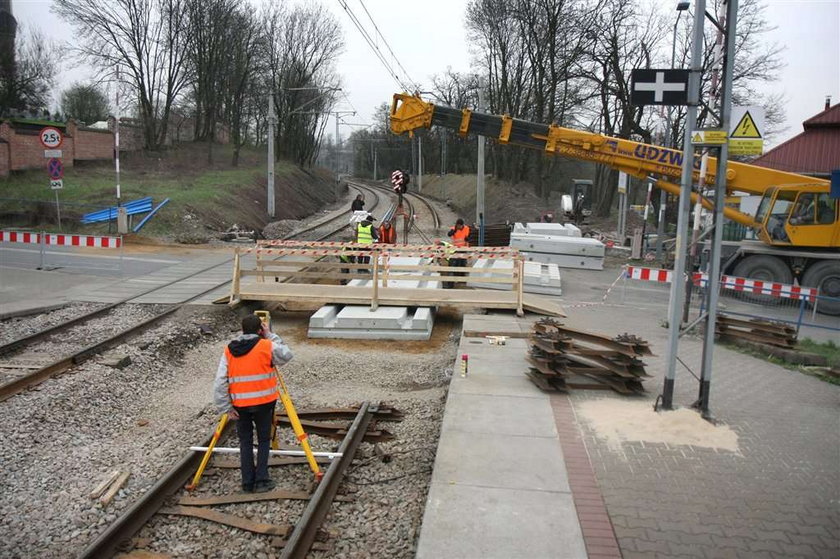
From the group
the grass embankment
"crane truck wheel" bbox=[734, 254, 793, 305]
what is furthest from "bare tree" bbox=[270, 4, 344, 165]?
"crane truck wheel" bbox=[734, 254, 793, 305]

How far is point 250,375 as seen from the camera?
18.9ft

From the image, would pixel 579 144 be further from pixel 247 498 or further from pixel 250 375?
pixel 247 498

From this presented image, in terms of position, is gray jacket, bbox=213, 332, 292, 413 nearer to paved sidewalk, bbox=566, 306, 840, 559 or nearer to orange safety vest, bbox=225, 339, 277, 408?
orange safety vest, bbox=225, 339, 277, 408

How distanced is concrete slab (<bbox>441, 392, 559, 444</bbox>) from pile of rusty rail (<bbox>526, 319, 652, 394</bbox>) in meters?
0.43

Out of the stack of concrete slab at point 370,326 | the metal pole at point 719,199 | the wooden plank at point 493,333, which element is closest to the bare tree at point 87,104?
the stack of concrete slab at point 370,326

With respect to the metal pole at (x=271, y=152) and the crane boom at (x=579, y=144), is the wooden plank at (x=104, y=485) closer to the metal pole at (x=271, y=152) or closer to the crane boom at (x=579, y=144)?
the crane boom at (x=579, y=144)

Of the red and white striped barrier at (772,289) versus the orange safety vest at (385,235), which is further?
the orange safety vest at (385,235)

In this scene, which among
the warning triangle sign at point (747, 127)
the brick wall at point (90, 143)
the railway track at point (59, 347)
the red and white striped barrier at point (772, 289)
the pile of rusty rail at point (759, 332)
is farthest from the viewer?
the brick wall at point (90, 143)

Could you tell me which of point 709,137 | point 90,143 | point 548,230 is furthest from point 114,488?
point 90,143

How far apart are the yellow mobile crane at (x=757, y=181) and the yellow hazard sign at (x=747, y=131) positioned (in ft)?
29.6

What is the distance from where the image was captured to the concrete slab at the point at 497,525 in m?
4.66

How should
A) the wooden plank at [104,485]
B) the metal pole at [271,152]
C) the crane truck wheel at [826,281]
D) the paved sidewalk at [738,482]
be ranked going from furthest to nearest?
the metal pole at [271,152], the crane truck wheel at [826,281], the wooden plank at [104,485], the paved sidewalk at [738,482]

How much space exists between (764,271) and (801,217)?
168 centimetres

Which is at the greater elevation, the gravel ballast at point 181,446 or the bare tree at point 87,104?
the bare tree at point 87,104
